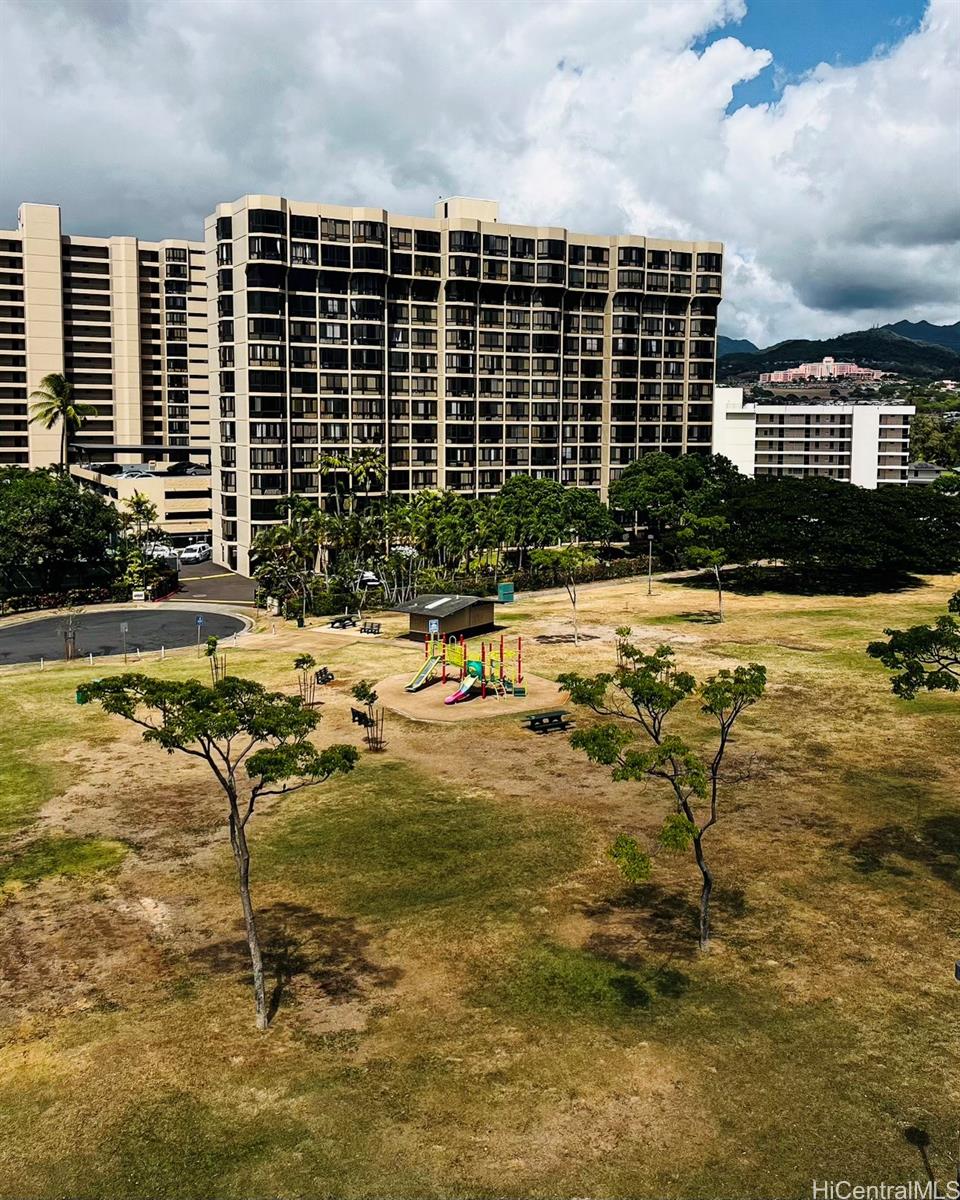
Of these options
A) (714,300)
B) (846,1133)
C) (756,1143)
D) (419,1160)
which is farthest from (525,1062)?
(714,300)

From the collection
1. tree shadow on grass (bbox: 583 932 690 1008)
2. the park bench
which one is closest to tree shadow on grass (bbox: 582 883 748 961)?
tree shadow on grass (bbox: 583 932 690 1008)

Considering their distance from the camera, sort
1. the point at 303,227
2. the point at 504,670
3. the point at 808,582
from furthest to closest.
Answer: the point at 303,227
the point at 808,582
the point at 504,670

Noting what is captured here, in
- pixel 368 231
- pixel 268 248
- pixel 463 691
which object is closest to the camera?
pixel 463 691

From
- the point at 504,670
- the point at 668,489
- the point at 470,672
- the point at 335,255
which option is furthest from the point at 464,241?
the point at 470,672

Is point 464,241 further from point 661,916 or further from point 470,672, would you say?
point 661,916

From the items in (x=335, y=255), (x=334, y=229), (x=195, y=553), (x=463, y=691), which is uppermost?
(x=334, y=229)

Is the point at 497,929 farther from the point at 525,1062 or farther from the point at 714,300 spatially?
the point at 714,300
